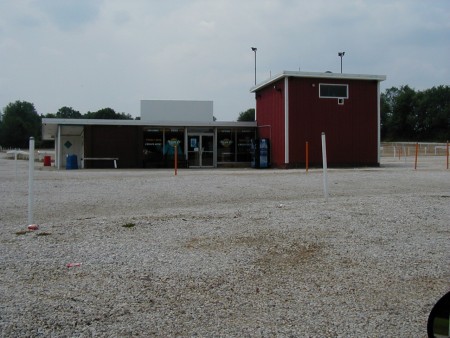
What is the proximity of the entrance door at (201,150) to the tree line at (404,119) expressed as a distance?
6455 cm

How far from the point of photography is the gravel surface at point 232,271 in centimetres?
390

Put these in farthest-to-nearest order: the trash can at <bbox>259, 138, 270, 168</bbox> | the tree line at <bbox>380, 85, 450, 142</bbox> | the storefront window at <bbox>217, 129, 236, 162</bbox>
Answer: the tree line at <bbox>380, 85, 450, 142</bbox> → the storefront window at <bbox>217, 129, 236, 162</bbox> → the trash can at <bbox>259, 138, 270, 168</bbox>

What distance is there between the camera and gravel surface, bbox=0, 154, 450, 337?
12.8 ft

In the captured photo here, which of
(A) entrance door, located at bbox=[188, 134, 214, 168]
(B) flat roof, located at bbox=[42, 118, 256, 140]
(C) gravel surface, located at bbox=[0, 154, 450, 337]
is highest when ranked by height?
(B) flat roof, located at bbox=[42, 118, 256, 140]

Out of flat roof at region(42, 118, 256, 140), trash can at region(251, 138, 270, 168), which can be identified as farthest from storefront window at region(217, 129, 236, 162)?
trash can at region(251, 138, 270, 168)

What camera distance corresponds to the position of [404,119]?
99375 mm

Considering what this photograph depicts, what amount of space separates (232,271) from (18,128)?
366ft

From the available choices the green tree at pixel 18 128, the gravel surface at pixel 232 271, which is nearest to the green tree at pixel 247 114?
the green tree at pixel 18 128

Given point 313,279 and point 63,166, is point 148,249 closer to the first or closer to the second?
point 313,279

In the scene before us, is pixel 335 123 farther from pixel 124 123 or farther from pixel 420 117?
pixel 420 117

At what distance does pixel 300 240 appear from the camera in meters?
6.56

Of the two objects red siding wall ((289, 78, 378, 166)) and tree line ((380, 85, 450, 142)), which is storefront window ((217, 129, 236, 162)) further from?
tree line ((380, 85, 450, 142))

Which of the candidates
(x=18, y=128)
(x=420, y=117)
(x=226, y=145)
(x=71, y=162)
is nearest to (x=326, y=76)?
(x=226, y=145)

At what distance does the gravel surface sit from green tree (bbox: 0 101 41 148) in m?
101
